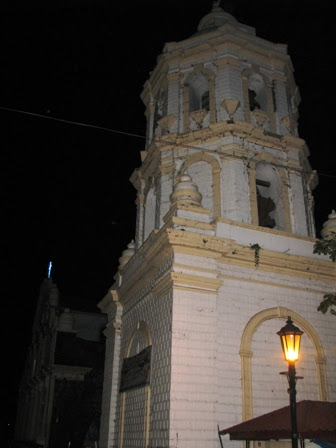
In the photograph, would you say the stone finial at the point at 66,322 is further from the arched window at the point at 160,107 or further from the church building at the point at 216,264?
the arched window at the point at 160,107

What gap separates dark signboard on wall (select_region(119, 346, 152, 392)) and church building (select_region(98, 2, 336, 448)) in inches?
2.4

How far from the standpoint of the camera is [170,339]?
438 inches

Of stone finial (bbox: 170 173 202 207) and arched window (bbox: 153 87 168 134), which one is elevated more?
arched window (bbox: 153 87 168 134)

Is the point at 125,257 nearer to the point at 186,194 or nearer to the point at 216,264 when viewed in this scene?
the point at 186,194

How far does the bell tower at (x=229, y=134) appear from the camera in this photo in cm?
1485

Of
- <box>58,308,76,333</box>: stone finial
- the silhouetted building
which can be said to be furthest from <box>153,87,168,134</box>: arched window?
<box>58,308,76,333</box>: stone finial

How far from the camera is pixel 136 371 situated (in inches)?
520

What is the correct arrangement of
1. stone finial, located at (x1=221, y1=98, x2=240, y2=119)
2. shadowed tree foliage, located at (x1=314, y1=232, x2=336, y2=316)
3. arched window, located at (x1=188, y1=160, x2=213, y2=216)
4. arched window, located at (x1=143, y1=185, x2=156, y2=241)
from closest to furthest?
1. shadowed tree foliage, located at (x1=314, y1=232, x2=336, y2=316)
2. arched window, located at (x1=188, y1=160, x2=213, y2=216)
3. stone finial, located at (x1=221, y1=98, x2=240, y2=119)
4. arched window, located at (x1=143, y1=185, x2=156, y2=241)

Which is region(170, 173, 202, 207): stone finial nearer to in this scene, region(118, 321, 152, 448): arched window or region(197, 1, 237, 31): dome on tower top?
region(118, 321, 152, 448): arched window

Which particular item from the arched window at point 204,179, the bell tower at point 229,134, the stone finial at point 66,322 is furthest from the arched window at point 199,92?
the stone finial at point 66,322

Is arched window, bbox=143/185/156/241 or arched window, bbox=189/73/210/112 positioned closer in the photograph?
arched window, bbox=143/185/156/241

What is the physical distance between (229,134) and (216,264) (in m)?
5.02

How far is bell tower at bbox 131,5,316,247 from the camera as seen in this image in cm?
1485

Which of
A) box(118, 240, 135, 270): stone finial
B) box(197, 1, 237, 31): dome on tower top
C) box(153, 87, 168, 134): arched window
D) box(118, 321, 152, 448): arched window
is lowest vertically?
box(118, 321, 152, 448): arched window
